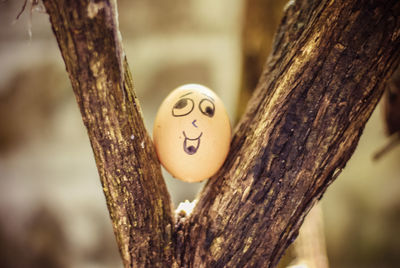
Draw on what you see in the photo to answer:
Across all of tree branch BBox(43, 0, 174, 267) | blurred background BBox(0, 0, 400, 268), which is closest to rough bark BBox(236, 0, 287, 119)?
tree branch BBox(43, 0, 174, 267)

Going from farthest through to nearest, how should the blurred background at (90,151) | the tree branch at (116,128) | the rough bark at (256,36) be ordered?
the blurred background at (90,151) < the rough bark at (256,36) < the tree branch at (116,128)

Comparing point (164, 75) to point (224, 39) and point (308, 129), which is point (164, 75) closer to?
point (224, 39)

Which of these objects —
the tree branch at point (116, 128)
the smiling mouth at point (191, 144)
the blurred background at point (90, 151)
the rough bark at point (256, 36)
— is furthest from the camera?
the blurred background at point (90, 151)

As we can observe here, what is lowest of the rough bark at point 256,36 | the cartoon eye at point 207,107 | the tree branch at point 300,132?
the tree branch at point 300,132

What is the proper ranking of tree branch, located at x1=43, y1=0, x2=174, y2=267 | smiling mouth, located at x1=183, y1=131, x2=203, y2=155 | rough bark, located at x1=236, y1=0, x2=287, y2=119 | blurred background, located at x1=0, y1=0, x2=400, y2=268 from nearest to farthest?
tree branch, located at x1=43, y1=0, x2=174, y2=267 → smiling mouth, located at x1=183, y1=131, x2=203, y2=155 → rough bark, located at x1=236, y1=0, x2=287, y2=119 → blurred background, located at x1=0, y1=0, x2=400, y2=268

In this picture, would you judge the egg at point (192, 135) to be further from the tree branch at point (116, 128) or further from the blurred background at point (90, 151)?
the blurred background at point (90, 151)

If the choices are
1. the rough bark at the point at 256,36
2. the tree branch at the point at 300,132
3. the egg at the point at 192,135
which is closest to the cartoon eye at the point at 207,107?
the egg at the point at 192,135

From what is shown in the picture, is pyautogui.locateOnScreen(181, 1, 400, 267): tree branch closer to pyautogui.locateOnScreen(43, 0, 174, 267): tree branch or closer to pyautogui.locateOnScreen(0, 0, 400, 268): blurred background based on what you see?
pyautogui.locateOnScreen(43, 0, 174, 267): tree branch
